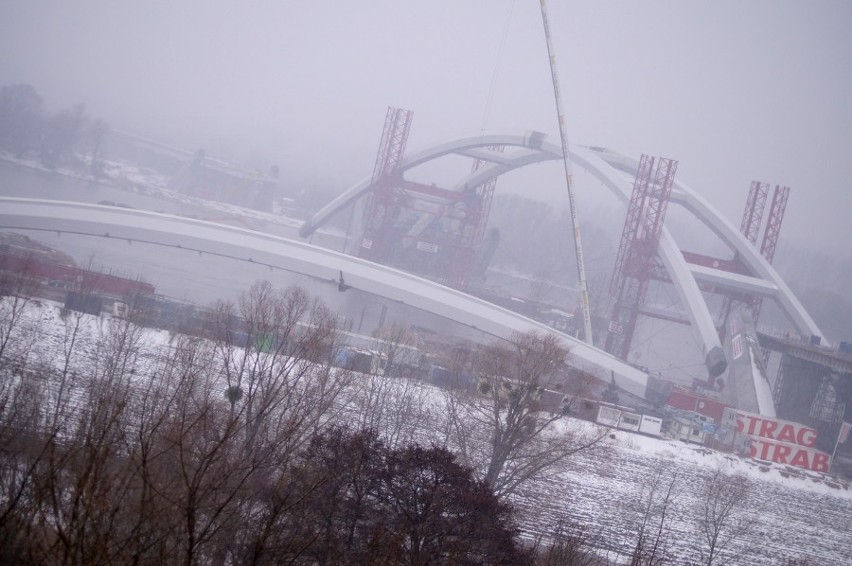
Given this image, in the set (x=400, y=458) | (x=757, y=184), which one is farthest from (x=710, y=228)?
(x=400, y=458)

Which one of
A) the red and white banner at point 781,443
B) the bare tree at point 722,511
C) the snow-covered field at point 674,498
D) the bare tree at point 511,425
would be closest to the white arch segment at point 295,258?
the red and white banner at point 781,443

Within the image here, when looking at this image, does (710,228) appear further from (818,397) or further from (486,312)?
(486,312)

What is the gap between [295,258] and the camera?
10.2 meters

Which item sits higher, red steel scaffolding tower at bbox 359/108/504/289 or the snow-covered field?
red steel scaffolding tower at bbox 359/108/504/289

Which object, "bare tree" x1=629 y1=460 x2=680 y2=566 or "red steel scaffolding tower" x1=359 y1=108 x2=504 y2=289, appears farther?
"red steel scaffolding tower" x1=359 y1=108 x2=504 y2=289

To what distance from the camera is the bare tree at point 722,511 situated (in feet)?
14.6

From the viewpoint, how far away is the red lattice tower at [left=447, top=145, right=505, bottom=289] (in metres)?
15.4

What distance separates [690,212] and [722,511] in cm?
1019

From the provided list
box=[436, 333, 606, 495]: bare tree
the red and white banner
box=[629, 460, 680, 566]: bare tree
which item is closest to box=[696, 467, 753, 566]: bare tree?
box=[629, 460, 680, 566]: bare tree

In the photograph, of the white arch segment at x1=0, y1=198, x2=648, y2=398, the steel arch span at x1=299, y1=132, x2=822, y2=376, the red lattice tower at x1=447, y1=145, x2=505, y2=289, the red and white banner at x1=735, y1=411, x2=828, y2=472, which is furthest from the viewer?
the red lattice tower at x1=447, y1=145, x2=505, y2=289

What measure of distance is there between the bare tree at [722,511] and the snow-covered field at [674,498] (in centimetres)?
4

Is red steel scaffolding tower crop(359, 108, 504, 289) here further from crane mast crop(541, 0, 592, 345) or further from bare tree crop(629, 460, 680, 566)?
bare tree crop(629, 460, 680, 566)

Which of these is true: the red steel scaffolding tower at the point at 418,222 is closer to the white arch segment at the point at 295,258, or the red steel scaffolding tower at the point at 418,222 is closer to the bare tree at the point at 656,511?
the white arch segment at the point at 295,258

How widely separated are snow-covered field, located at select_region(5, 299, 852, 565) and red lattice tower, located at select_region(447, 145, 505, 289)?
27.3 ft
